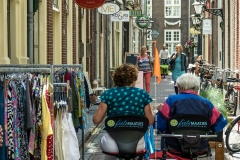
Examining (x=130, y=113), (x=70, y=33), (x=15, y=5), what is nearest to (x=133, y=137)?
(x=130, y=113)

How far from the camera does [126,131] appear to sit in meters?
6.21

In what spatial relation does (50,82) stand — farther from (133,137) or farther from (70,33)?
(70,33)

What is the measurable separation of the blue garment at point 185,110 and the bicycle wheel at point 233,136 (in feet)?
10.1

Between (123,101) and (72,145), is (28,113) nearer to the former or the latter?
(123,101)

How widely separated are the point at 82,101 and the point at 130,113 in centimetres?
169

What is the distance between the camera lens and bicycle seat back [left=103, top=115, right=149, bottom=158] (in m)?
6.19

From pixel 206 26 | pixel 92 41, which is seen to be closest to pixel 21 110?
pixel 92 41

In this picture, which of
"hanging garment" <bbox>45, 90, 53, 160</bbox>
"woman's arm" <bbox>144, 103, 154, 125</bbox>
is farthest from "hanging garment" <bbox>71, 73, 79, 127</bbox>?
"woman's arm" <bbox>144, 103, 154, 125</bbox>

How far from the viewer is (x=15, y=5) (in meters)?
10.6

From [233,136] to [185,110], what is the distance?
137 inches

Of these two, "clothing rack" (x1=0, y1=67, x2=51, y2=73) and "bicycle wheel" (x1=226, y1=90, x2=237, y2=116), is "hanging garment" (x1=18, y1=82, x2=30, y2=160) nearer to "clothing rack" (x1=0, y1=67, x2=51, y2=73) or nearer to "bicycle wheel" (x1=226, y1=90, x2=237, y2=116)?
"clothing rack" (x1=0, y1=67, x2=51, y2=73)

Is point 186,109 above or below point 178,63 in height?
below

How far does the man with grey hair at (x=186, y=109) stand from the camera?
6.21 m

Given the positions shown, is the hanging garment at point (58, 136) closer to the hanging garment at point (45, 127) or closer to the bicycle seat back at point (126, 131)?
the hanging garment at point (45, 127)
